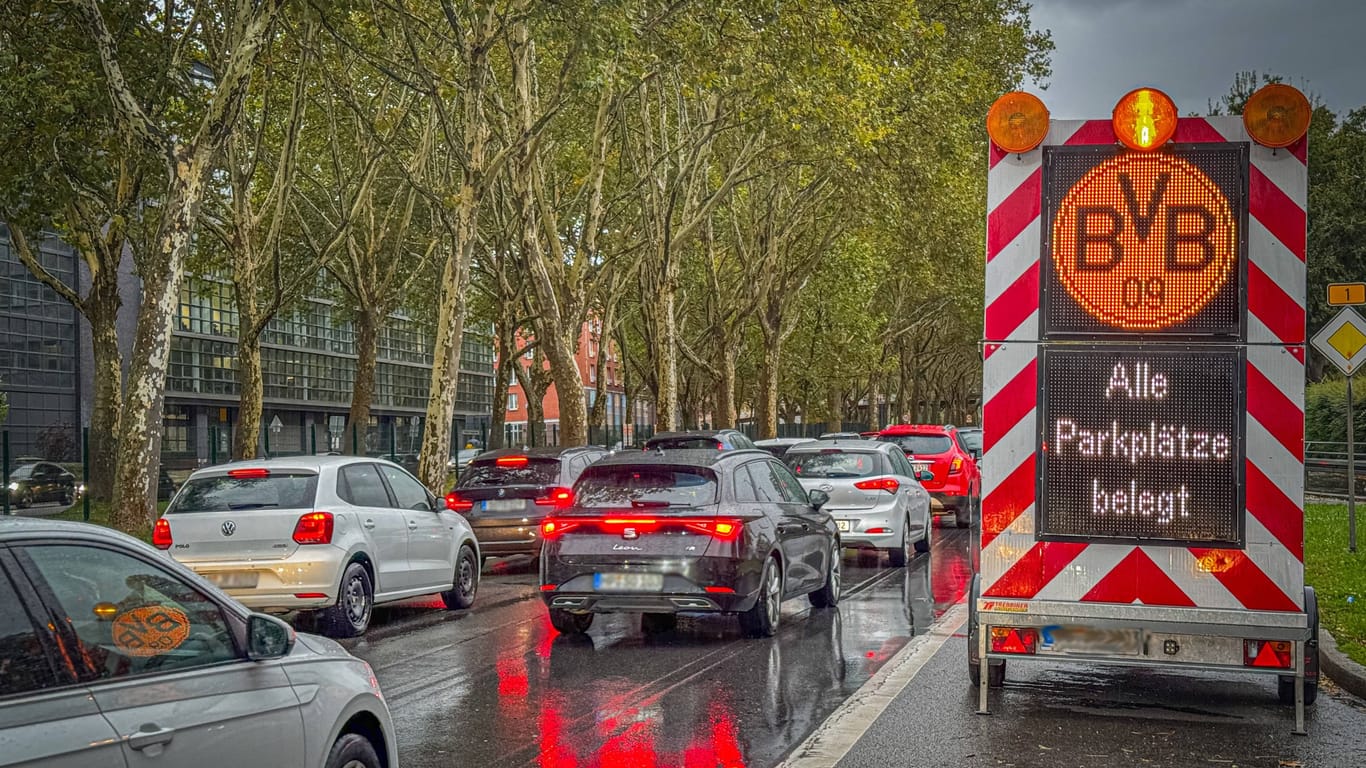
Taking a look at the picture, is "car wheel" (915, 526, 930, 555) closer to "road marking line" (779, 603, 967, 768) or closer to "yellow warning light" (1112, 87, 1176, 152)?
"road marking line" (779, 603, 967, 768)

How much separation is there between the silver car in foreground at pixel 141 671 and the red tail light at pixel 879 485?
41.0 feet

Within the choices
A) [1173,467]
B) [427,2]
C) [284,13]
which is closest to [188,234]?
[284,13]

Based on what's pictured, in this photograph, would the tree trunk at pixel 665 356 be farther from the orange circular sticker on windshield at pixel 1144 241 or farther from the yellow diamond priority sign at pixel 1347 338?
the orange circular sticker on windshield at pixel 1144 241

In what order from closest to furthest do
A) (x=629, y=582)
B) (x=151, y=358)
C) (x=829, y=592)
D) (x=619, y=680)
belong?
(x=619, y=680)
(x=629, y=582)
(x=829, y=592)
(x=151, y=358)

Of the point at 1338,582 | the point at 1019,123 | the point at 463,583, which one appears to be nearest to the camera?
the point at 1019,123

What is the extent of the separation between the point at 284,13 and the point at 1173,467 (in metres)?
20.4

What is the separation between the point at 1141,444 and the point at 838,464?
10.3 metres

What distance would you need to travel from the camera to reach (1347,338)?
55.4 feet

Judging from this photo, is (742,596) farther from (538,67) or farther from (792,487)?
(538,67)

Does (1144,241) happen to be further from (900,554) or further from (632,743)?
(900,554)

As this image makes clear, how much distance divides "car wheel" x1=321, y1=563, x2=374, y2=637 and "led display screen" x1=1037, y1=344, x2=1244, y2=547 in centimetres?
642

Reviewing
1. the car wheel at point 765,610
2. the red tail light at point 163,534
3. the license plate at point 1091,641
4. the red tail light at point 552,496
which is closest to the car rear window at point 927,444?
the red tail light at point 552,496

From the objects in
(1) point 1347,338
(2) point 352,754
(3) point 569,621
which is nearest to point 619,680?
(3) point 569,621

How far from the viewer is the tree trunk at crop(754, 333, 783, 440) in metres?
41.6
